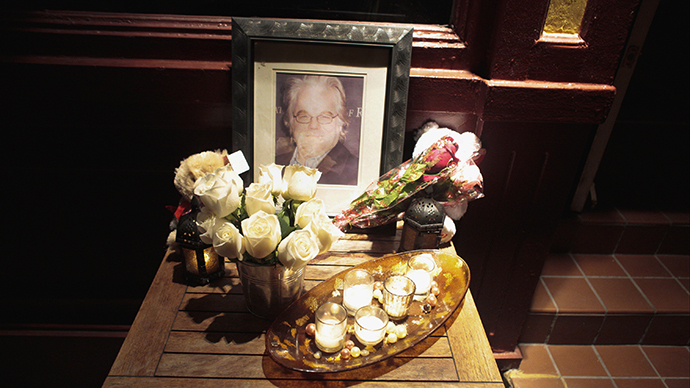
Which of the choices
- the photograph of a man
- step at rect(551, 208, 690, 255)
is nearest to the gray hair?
the photograph of a man

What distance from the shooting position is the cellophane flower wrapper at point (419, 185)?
131 cm

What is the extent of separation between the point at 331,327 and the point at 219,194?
0.42m

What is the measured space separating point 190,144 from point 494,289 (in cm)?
140

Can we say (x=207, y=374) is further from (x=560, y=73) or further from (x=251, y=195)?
(x=560, y=73)

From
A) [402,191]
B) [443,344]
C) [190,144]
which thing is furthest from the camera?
[190,144]

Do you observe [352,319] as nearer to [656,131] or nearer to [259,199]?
[259,199]

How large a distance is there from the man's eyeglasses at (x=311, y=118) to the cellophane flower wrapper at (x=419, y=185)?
27cm

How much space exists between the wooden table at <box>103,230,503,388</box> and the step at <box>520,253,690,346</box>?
1.20m

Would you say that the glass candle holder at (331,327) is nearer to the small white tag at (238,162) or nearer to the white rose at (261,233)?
the white rose at (261,233)

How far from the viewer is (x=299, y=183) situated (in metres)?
1.05

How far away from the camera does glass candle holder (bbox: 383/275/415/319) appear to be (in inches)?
46.0

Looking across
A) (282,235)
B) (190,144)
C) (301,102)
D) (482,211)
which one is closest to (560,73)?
(482,211)

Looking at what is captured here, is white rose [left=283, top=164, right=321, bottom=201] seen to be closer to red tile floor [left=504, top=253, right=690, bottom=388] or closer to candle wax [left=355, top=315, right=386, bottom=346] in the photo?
candle wax [left=355, top=315, right=386, bottom=346]

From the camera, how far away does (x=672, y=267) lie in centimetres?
251
